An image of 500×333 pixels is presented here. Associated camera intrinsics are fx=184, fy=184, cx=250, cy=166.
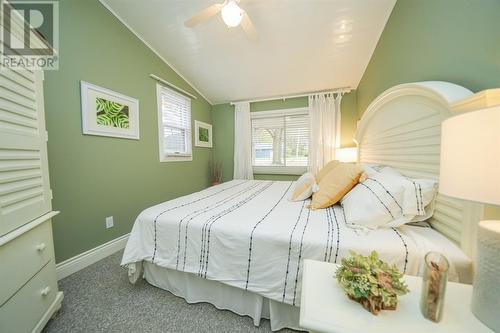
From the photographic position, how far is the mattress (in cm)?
92

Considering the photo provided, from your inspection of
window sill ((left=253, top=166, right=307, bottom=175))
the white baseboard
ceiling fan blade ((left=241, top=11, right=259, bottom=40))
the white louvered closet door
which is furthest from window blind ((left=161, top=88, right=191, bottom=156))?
the white louvered closet door

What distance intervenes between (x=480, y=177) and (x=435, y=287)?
0.36 m

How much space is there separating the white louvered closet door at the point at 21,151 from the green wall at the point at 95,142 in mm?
615

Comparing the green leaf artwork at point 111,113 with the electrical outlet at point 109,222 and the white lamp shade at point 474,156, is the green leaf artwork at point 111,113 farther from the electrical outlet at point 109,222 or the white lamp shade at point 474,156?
the white lamp shade at point 474,156

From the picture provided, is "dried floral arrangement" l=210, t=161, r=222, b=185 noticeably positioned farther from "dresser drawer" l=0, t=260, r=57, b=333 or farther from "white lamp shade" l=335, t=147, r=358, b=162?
"dresser drawer" l=0, t=260, r=57, b=333

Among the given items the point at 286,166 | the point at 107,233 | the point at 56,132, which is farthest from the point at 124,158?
the point at 286,166

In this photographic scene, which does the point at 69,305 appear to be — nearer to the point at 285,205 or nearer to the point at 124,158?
the point at 124,158

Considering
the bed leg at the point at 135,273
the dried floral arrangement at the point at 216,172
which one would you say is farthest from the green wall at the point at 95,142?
the dried floral arrangement at the point at 216,172

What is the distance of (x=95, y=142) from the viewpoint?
6.27 ft

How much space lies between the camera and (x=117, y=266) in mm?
1774

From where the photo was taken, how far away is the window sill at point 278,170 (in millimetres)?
3689

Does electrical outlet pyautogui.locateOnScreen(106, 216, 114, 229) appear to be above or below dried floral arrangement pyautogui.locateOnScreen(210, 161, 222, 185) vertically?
below

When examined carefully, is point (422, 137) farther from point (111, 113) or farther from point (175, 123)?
point (175, 123)

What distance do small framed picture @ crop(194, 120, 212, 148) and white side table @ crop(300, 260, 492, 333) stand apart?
3371mm
